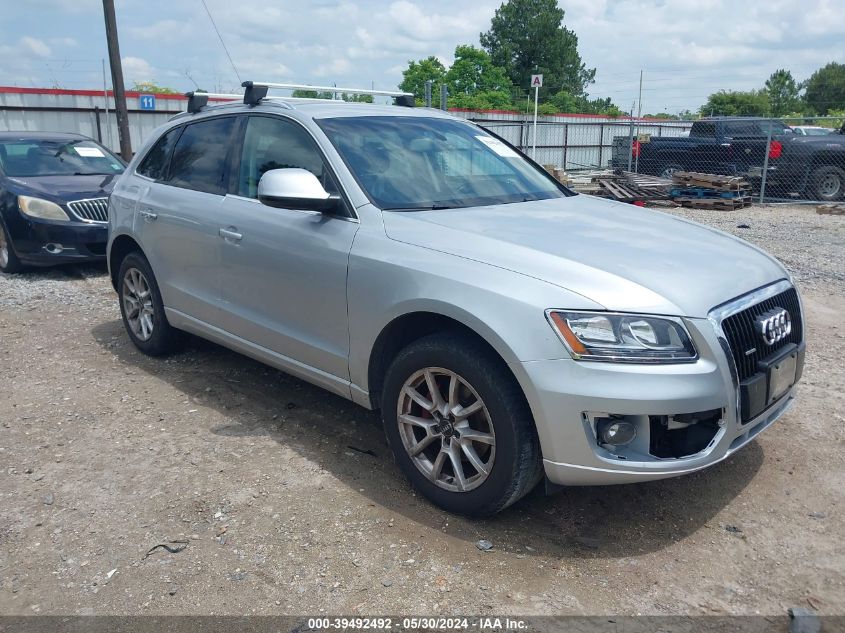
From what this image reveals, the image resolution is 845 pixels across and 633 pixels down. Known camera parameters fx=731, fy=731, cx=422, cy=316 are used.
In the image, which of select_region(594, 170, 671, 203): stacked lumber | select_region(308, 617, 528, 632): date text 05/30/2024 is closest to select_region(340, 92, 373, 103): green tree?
select_region(308, 617, 528, 632): date text 05/30/2024

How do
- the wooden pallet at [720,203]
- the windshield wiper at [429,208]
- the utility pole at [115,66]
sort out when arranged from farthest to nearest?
the utility pole at [115,66], the wooden pallet at [720,203], the windshield wiper at [429,208]

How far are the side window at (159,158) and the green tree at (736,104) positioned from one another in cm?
6639

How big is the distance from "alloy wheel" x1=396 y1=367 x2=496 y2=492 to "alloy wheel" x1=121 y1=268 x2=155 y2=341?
108 inches

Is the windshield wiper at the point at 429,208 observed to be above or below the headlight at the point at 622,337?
above

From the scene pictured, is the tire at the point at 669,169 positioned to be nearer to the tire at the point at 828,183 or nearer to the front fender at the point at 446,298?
the tire at the point at 828,183

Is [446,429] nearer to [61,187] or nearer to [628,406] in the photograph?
[628,406]

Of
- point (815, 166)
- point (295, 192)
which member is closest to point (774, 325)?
point (295, 192)

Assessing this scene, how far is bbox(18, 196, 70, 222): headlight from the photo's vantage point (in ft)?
27.1

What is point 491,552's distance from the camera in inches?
121

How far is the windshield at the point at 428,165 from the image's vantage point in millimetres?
3814

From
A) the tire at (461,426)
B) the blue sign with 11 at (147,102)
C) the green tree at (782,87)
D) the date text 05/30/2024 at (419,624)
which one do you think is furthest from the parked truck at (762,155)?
the green tree at (782,87)

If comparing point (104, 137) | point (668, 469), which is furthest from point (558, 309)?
point (104, 137)

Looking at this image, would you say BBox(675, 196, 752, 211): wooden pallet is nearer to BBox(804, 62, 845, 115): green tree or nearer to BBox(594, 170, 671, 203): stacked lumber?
BBox(594, 170, 671, 203): stacked lumber

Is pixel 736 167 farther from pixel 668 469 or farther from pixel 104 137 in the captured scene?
pixel 104 137
